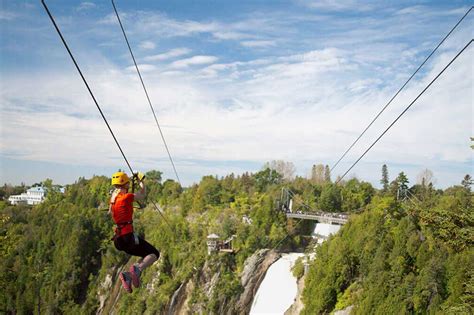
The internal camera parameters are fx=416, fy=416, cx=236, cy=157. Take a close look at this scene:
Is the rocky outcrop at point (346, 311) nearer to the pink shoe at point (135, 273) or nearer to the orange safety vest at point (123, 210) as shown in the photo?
the pink shoe at point (135, 273)

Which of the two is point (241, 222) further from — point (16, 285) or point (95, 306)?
point (16, 285)

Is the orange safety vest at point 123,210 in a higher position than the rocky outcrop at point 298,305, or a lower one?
higher

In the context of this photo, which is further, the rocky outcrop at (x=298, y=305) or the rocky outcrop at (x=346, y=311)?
the rocky outcrop at (x=298, y=305)

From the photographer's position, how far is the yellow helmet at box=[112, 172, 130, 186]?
5789 mm

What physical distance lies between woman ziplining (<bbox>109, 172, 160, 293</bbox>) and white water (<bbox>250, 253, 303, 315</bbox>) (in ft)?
88.0

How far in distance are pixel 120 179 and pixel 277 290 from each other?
29.3 metres

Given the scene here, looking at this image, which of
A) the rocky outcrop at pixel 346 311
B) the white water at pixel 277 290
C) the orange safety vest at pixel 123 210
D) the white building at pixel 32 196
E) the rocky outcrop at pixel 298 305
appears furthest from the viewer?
the white building at pixel 32 196

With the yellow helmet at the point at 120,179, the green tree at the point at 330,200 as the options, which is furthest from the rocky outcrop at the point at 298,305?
the yellow helmet at the point at 120,179

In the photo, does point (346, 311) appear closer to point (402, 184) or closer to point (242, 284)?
point (242, 284)

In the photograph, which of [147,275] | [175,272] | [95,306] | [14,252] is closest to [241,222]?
[175,272]

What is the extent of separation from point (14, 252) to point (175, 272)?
31.1 m

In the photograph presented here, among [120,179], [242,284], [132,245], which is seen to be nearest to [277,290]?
[242,284]

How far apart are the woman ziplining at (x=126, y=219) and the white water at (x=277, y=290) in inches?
1055

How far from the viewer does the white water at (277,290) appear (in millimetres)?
31531
